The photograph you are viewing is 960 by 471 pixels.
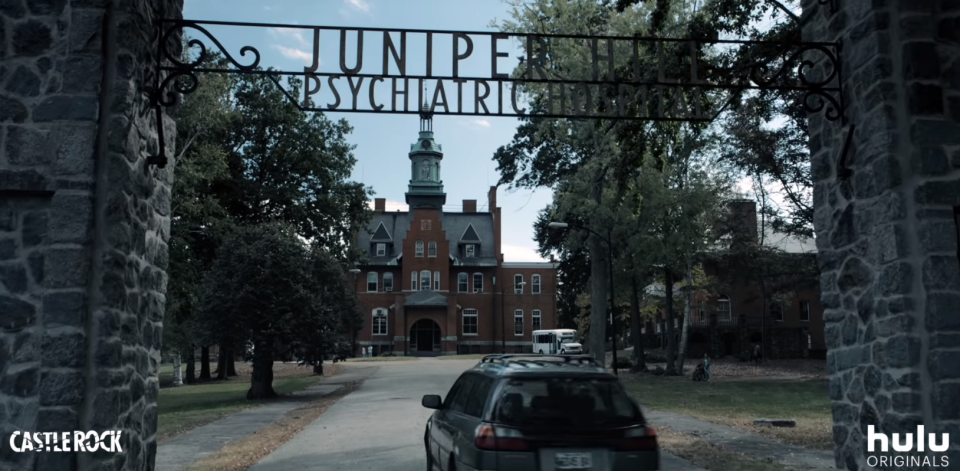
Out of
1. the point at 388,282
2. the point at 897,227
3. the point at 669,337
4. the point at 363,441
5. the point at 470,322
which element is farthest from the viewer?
the point at 388,282

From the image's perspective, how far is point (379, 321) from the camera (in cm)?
7612

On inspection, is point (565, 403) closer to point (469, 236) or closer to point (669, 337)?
point (669, 337)

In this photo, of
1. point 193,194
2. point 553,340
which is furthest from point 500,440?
point 553,340

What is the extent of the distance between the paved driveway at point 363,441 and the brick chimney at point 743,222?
2556 cm

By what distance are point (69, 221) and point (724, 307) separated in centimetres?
6088

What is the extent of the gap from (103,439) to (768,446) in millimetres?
12115

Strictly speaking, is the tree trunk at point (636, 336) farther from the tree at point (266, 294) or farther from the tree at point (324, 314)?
the tree at point (266, 294)

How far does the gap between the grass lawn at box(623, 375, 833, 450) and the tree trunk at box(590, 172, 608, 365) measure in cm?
224

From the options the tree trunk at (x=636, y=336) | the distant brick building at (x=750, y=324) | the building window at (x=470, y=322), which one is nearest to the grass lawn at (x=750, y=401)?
the tree trunk at (x=636, y=336)

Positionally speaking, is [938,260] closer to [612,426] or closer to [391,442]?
[612,426]

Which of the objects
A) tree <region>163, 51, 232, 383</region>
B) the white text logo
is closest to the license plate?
the white text logo

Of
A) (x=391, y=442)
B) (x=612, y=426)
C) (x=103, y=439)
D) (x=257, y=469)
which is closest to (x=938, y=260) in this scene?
(x=612, y=426)

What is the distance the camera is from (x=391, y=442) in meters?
14.5

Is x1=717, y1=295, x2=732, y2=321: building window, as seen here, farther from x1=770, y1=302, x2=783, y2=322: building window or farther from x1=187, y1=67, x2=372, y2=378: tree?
x1=187, y1=67, x2=372, y2=378: tree
